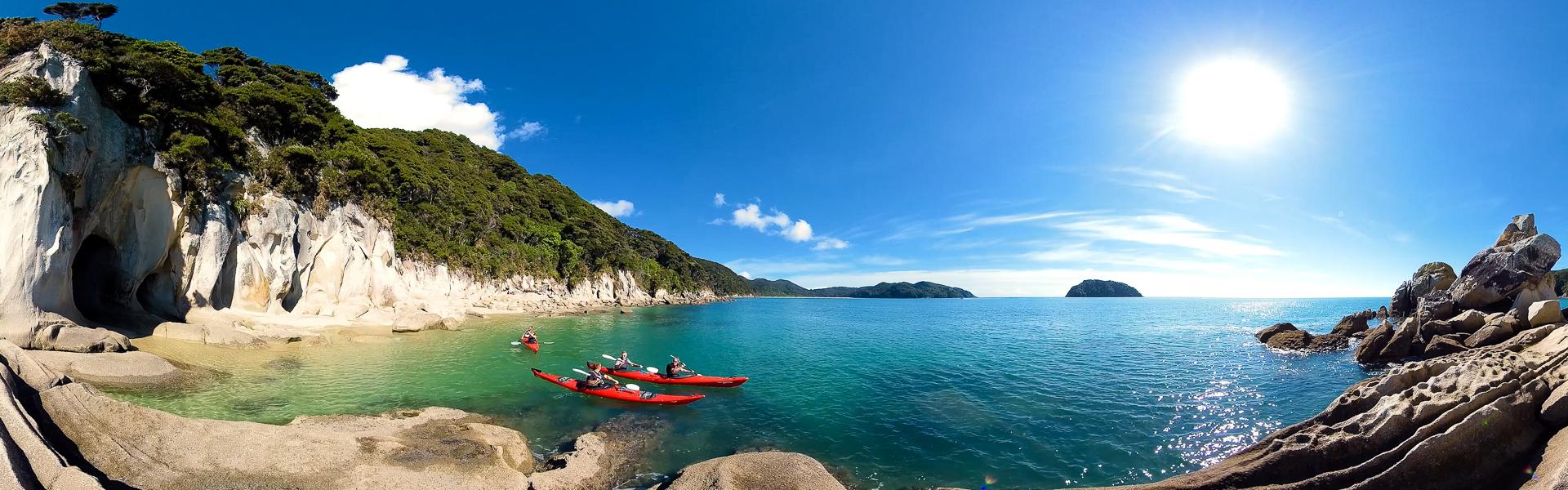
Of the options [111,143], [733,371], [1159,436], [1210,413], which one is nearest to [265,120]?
[111,143]

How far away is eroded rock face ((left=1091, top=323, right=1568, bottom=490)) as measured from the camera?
7.38m

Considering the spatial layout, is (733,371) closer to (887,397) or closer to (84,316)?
(887,397)

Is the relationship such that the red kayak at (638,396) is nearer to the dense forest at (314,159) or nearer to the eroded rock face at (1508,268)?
the dense forest at (314,159)

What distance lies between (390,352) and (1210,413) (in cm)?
3336

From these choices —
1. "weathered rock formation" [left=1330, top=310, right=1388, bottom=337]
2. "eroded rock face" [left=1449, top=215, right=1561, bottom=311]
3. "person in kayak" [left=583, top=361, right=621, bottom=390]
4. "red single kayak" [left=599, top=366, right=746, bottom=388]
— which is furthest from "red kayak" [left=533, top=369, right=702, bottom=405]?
"weathered rock formation" [left=1330, top=310, right=1388, bottom=337]

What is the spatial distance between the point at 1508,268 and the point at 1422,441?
97.9ft

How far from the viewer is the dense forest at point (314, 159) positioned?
2050 centimetres

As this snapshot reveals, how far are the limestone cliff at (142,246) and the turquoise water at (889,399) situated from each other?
4.39 m

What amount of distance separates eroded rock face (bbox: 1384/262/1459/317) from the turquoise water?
30.5ft

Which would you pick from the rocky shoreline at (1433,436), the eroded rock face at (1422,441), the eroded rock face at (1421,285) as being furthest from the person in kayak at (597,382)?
the eroded rock face at (1421,285)

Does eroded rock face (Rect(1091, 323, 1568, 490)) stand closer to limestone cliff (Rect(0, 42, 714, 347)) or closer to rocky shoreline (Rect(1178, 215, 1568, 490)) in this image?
rocky shoreline (Rect(1178, 215, 1568, 490))

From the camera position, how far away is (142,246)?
20.5 meters

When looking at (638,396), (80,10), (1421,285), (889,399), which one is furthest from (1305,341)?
(80,10)

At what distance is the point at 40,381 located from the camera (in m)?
8.04
